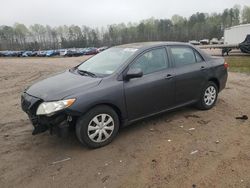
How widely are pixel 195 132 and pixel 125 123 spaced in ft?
4.24

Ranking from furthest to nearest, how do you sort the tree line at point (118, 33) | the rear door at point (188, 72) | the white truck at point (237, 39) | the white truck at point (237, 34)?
the tree line at point (118, 33), the white truck at point (237, 34), the white truck at point (237, 39), the rear door at point (188, 72)

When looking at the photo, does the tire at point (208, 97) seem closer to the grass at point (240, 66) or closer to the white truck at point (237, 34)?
the grass at point (240, 66)

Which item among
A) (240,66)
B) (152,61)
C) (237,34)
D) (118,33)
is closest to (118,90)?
(152,61)

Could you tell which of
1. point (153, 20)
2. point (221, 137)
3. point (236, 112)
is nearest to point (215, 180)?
point (221, 137)

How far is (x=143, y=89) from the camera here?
4.52 m

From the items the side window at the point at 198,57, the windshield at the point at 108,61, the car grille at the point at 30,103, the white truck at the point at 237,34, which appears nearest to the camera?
the car grille at the point at 30,103

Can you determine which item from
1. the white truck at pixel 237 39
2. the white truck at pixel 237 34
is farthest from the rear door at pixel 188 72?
the white truck at pixel 237 34

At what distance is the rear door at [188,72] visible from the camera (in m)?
5.11

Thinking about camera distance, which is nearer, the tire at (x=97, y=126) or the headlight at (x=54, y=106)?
the headlight at (x=54, y=106)

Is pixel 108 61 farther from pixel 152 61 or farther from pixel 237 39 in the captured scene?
pixel 237 39

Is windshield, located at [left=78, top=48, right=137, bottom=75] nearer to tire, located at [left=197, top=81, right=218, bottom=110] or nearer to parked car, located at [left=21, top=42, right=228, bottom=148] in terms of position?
parked car, located at [left=21, top=42, right=228, bottom=148]

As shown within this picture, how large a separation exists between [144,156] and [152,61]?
71.9 inches

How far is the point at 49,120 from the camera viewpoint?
3.83 meters

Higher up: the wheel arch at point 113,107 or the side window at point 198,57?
the side window at point 198,57
